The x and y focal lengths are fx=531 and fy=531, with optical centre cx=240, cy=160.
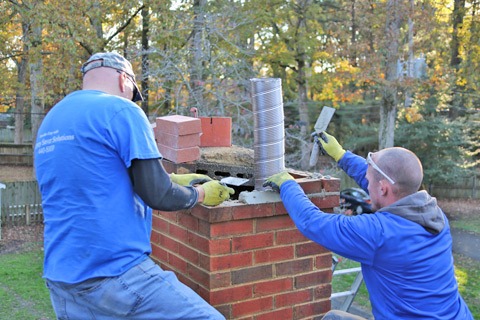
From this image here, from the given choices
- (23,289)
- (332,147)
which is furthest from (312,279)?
(23,289)

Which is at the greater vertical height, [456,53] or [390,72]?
[456,53]

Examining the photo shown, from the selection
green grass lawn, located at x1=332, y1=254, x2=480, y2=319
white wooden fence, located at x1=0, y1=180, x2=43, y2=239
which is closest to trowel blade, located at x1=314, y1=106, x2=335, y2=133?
green grass lawn, located at x1=332, y1=254, x2=480, y2=319

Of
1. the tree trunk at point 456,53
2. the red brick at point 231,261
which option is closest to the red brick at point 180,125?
the red brick at point 231,261

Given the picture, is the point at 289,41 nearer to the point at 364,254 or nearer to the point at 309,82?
the point at 309,82

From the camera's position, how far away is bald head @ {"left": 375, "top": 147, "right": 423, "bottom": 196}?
2.54m

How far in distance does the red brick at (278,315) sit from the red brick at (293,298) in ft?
0.12

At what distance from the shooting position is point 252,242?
3.06 m

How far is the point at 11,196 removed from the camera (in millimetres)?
15516

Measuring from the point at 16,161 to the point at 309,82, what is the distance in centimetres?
1583

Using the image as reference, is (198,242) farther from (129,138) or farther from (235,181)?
(129,138)

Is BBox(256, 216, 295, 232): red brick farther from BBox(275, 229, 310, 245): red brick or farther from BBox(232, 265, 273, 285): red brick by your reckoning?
BBox(232, 265, 273, 285): red brick

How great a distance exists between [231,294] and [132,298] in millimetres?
870

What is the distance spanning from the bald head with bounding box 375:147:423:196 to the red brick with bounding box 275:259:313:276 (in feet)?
3.08

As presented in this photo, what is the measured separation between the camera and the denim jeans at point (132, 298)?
2248mm
